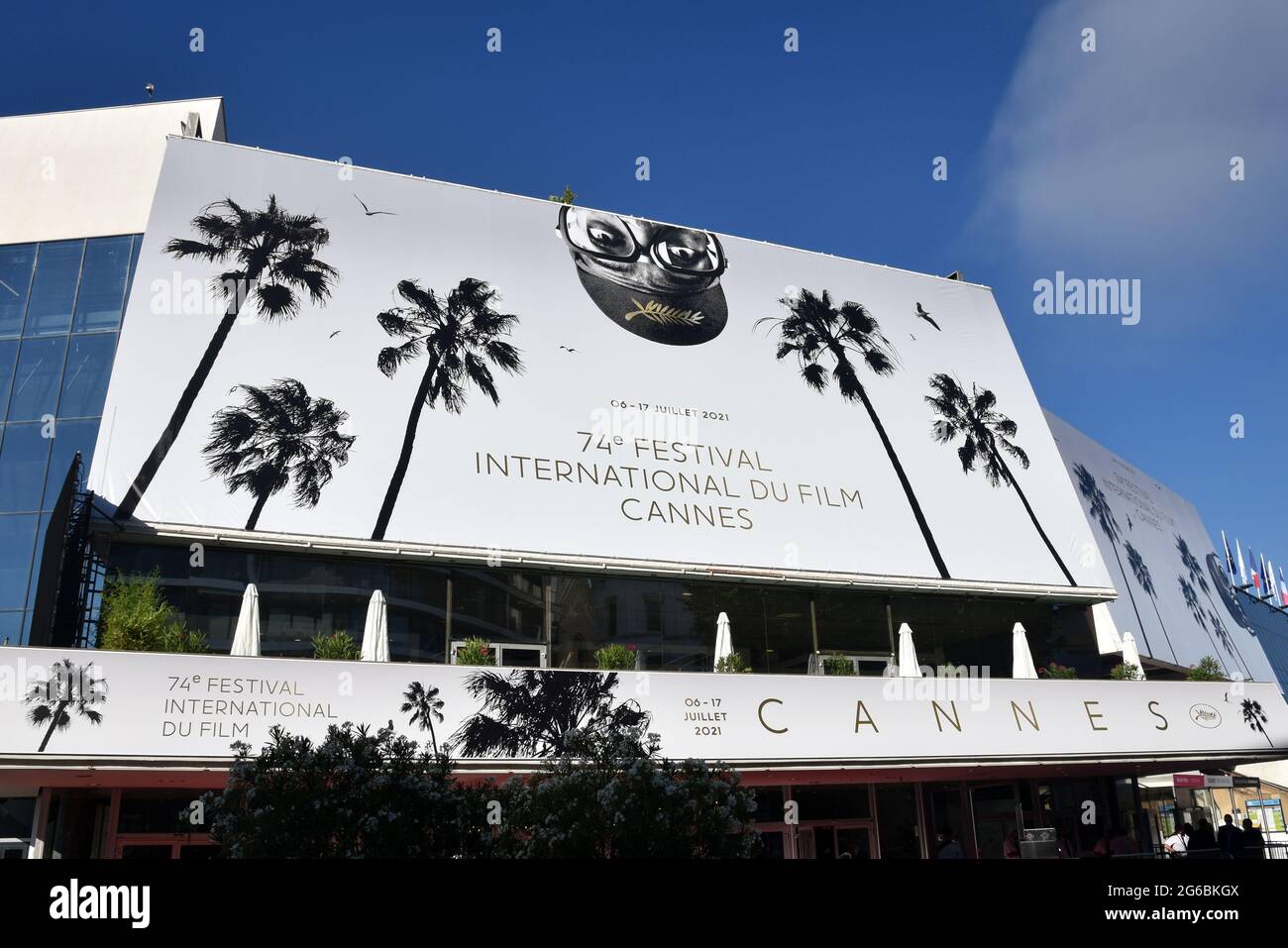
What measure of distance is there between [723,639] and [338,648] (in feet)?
20.8

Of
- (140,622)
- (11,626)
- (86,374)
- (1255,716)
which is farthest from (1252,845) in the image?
(86,374)

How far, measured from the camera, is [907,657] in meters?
19.1

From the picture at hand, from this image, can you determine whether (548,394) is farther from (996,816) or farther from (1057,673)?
(996,816)

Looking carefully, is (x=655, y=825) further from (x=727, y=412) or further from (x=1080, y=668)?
(x=1080, y=668)

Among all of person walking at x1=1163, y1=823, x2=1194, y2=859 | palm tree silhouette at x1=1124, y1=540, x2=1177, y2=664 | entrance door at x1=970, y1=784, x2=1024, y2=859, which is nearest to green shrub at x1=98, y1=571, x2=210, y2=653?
entrance door at x1=970, y1=784, x2=1024, y2=859

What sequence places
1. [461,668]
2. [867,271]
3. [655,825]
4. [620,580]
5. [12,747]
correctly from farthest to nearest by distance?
[867,271], [620,580], [461,668], [12,747], [655,825]

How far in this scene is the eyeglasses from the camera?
23.0 meters

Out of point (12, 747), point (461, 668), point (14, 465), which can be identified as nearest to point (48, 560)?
point (12, 747)

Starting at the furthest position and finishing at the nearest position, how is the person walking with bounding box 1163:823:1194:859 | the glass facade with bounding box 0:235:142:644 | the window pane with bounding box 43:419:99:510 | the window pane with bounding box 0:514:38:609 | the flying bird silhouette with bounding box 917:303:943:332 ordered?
the window pane with bounding box 43:419:99:510 → the glass facade with bounding box 0:235:142:644 → the flying bird silhouette with bounding box 917:303:943:332 → the window pane with bounding box 0:514:38:609 → the person walking with bounding box 1163:823:1194:859

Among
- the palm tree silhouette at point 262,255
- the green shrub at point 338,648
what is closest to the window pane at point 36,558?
the palm tree silhouette at point 262,255

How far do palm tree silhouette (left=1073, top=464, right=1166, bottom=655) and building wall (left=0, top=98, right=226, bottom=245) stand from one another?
2635cm

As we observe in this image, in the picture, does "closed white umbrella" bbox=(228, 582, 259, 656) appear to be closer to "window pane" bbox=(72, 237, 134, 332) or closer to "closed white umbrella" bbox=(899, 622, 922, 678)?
"closed white umbrella" bbox=(899, 622, 922, 678)
